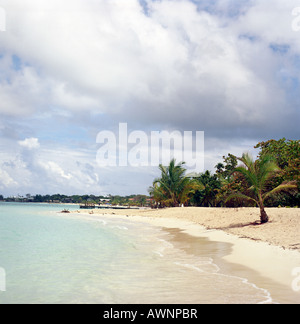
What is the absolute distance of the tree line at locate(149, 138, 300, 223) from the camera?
17.7m

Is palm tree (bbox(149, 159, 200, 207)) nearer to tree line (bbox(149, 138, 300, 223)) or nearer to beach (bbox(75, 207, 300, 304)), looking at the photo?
tree line (bbox(149, 138, 300, 223))

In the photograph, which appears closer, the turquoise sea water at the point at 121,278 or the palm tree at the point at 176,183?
the turquoise sea water at the point at 121,278

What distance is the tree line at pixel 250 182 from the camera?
697 inches

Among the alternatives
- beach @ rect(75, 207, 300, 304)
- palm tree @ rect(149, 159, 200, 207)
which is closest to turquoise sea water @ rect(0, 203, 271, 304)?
beach @ rect(75, 207, 300, 304)

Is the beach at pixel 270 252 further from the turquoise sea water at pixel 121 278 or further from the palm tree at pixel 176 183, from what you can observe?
the palm tree at pixel 176 183

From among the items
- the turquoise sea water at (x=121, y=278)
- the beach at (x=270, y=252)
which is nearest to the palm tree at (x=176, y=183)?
the beach at (x=270, y=252)

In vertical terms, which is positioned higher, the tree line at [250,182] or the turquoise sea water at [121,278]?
the tree line at [250,182]

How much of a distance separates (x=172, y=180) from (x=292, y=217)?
2818 cm

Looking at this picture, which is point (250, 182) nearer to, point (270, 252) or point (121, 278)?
point (270, 252)

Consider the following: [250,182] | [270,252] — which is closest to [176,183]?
[250,182]

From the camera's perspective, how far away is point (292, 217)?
55.3ft

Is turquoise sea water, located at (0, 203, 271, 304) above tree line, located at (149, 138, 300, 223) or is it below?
below

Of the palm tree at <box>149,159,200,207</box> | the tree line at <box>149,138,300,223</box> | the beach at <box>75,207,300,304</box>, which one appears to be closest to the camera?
the beach at <box>75,207,300,304</box>
